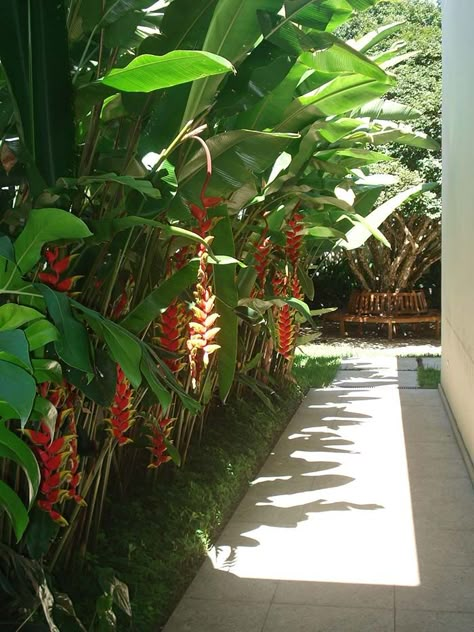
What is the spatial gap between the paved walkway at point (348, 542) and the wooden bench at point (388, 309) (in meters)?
5.04

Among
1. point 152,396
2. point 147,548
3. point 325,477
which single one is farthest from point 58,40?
point 325,477

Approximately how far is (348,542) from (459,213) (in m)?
2.56

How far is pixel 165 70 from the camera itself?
1962 mm

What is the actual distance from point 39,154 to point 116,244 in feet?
1.26

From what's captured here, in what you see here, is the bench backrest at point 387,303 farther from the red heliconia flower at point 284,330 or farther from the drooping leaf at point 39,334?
the drooping leaf at point 39,334

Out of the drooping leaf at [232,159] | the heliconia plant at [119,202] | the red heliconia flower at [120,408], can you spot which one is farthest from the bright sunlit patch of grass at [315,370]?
the red heliconia flower at [120,408]

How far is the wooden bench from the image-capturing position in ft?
35.3

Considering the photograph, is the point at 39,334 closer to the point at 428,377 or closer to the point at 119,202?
the point at 119,202

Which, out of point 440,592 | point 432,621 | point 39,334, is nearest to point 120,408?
point 39,334

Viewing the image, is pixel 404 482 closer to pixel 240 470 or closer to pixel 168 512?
pixel 240 470

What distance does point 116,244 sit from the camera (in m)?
2.56

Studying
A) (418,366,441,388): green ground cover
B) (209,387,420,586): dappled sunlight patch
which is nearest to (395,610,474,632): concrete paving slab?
(209,387,420,586): dappled sunlight patch

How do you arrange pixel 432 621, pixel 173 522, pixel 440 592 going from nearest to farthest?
pixel 432 621, pixel 440 592, pixel 173 522

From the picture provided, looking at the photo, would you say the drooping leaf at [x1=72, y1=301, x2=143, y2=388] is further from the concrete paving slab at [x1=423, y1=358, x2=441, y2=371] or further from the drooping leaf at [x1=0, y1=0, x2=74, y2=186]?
the concrete paving slab at [x1=423, y1=358, x2=441, y2=371]
